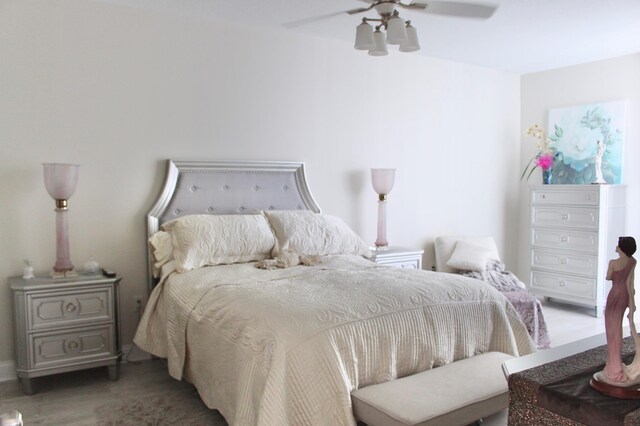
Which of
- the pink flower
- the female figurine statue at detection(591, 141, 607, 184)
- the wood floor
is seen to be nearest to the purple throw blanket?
the wood floor

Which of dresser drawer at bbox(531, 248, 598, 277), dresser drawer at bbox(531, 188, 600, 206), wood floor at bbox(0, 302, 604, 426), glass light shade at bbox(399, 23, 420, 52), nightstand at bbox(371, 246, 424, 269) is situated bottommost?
wood floor at bbox(0, 302, 604, 426)

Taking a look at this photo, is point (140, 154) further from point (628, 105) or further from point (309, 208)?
point (628, 105)

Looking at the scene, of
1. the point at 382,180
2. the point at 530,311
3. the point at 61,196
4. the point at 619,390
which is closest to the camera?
the point at 619,390

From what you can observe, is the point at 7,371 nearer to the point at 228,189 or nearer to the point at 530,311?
the point at 228,189

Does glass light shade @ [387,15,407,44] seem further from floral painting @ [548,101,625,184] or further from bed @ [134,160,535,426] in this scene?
floral painting @ [548,101,625,184]

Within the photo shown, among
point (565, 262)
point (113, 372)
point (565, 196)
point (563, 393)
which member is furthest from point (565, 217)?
point (563, 393)

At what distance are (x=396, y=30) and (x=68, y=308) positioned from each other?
2516 millimetres

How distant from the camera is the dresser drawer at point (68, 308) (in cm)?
303

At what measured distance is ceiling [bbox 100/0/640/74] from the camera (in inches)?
139

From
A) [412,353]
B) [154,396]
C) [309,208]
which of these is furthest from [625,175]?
[154,396]

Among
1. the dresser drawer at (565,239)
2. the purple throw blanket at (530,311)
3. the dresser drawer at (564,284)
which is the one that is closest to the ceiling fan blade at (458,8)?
the purple throw blanket at (530,311)

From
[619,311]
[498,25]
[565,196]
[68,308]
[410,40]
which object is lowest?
[68,308]

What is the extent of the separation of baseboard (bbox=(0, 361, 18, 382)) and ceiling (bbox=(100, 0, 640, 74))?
2.53 metres

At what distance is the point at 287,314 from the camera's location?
2207 millimetres
